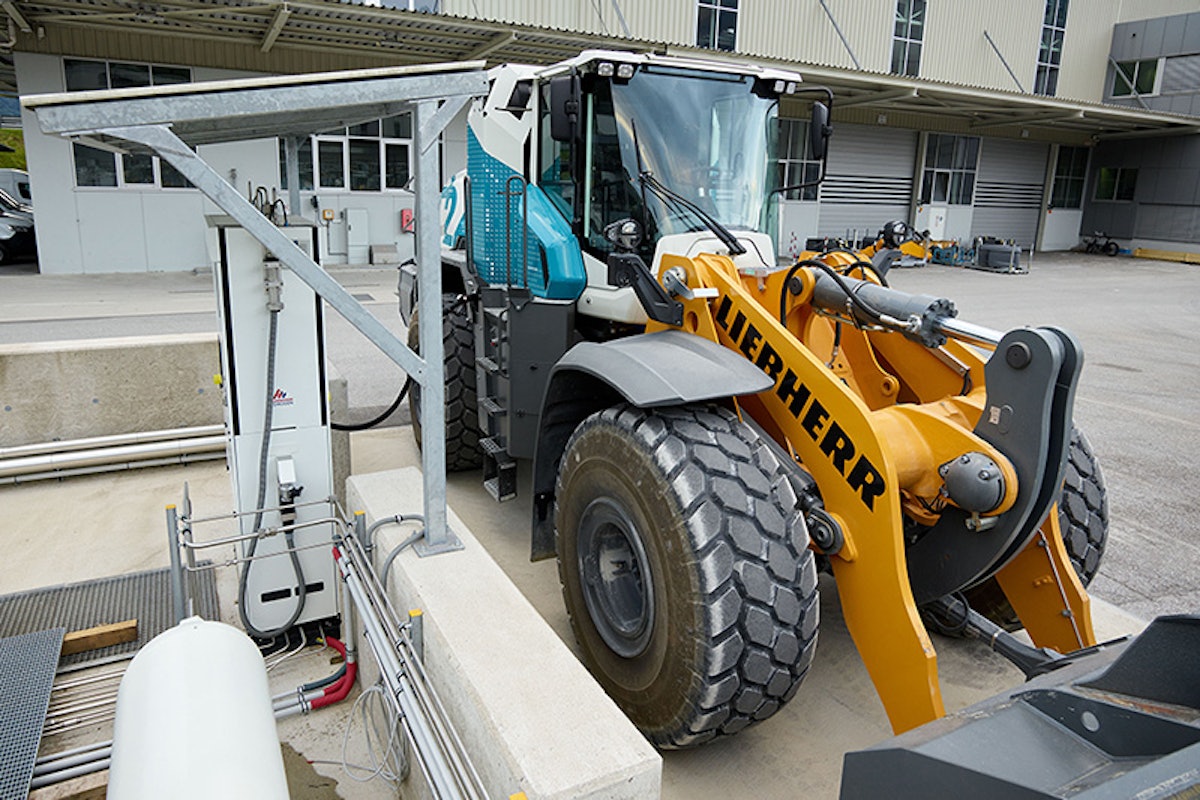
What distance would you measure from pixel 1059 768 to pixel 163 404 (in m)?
6.16

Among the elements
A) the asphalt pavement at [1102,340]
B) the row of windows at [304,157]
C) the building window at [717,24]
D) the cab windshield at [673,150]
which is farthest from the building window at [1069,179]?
the cab windshield at [673,150]

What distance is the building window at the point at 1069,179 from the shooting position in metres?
29.8

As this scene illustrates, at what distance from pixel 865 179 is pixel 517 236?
2265 centimetres

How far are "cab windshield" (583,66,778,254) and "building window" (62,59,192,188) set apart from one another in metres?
13.6

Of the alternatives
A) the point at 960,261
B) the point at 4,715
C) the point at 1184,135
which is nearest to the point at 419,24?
the point at 4,715

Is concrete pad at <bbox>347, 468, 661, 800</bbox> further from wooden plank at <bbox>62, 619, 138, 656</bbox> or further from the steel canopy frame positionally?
wooden plank at <bbox>62, 619, 138, 656</bbox>

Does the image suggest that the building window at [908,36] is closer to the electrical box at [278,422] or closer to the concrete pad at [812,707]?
the concrete pad at [812,707]

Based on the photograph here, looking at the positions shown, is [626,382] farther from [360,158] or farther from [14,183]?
[14,183]

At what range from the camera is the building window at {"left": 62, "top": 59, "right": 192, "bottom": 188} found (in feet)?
50.3

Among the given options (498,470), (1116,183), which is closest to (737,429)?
(498,470)

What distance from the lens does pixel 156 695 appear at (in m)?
2.51

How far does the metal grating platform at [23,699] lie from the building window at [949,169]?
26917mm

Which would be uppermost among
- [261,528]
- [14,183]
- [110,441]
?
[14,183]

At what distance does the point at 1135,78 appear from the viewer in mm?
29156
